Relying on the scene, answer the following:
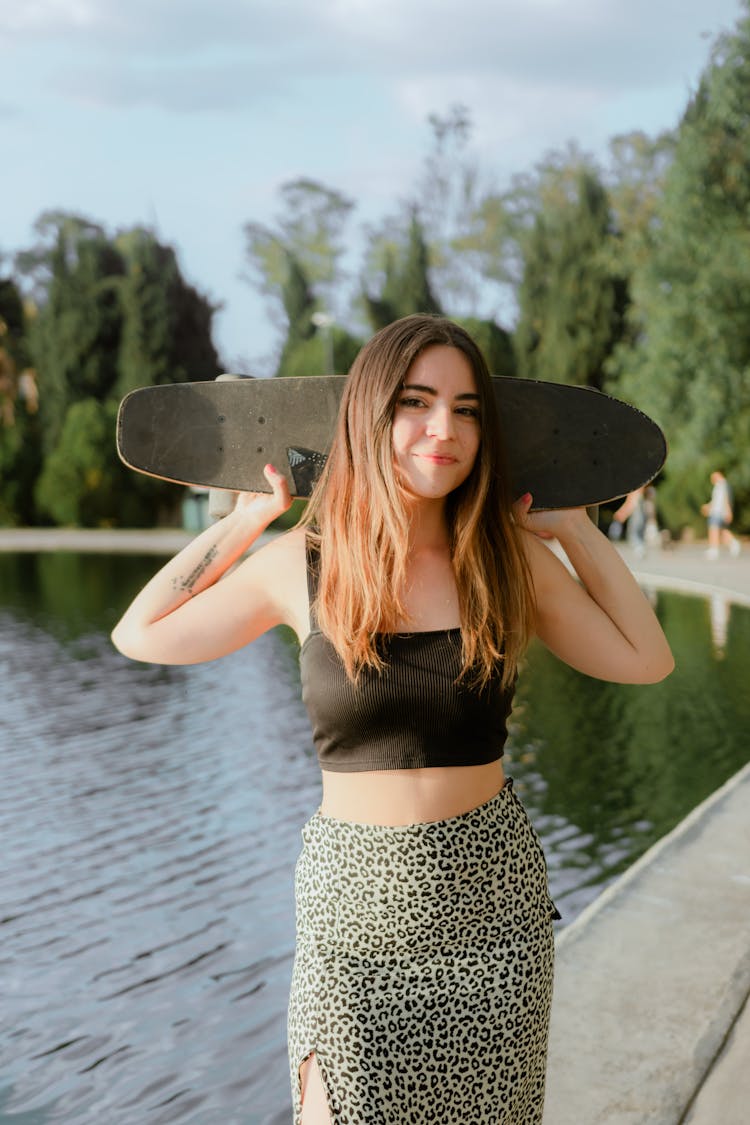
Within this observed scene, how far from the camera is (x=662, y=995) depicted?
3.84m

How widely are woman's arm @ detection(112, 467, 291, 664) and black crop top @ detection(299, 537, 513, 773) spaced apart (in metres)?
0.17

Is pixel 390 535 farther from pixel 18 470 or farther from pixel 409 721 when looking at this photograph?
pixel 18 470

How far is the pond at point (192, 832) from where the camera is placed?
4.07 m

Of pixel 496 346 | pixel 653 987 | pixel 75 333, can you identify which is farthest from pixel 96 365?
pixel 653 987

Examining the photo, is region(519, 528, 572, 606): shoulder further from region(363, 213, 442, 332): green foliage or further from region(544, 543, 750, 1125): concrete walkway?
region(363, 213, 442, 332): green foliage

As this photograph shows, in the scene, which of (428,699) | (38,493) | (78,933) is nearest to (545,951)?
(428,699)

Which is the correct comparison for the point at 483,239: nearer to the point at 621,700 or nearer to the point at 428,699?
the point at 621,700

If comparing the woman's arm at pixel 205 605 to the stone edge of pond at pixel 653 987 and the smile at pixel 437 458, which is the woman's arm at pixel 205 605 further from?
the stone edge of pond at pixel 653 987

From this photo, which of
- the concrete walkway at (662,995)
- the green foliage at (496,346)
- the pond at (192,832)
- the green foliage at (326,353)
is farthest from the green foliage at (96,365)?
the concrete walkway at (662,995)

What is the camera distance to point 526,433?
2.26m

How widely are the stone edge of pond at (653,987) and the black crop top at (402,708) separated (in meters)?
1.61

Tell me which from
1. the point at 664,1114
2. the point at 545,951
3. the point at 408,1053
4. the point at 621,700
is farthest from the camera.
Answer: the point at 621,700

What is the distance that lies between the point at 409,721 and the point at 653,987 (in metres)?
2.40

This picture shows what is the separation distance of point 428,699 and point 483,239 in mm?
41621
